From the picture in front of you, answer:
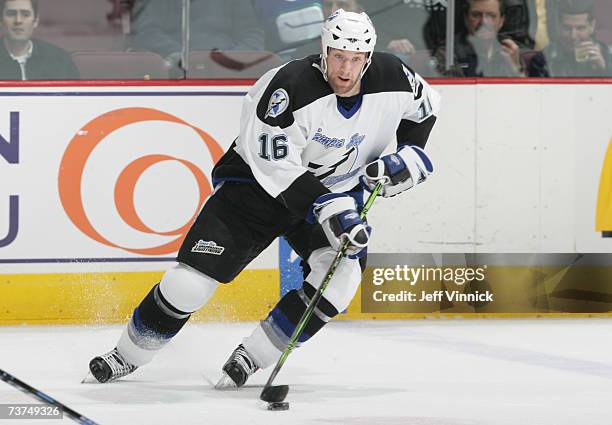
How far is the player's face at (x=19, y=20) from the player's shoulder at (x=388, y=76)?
5.78 feet

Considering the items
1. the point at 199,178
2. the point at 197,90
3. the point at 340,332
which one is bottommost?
the point at 340,332

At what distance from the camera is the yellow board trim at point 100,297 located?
197 inches

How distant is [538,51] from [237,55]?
114cm

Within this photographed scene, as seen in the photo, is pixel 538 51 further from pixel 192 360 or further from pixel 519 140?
pixel 192 360

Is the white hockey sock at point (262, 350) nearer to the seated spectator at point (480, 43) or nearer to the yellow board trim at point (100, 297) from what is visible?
the yellow board trim at point (100, 297)

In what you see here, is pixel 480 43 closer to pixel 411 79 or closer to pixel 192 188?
pixel 192 188

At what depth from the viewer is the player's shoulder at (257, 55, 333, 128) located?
137 inches

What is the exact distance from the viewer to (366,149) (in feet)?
12.0

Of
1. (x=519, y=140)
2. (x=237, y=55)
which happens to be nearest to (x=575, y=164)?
(x=519, y=140)

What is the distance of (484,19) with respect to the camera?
5.17 m

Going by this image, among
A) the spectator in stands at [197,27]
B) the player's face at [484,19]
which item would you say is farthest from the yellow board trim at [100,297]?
the player's face at [484,19]

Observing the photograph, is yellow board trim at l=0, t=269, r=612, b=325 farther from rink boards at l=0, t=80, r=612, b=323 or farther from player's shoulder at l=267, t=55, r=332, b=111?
player's shoulder at l=267, t=55, r=332, b=111

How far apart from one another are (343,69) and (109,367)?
1.04m

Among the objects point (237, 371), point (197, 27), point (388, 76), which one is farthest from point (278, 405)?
point (197, 27)
